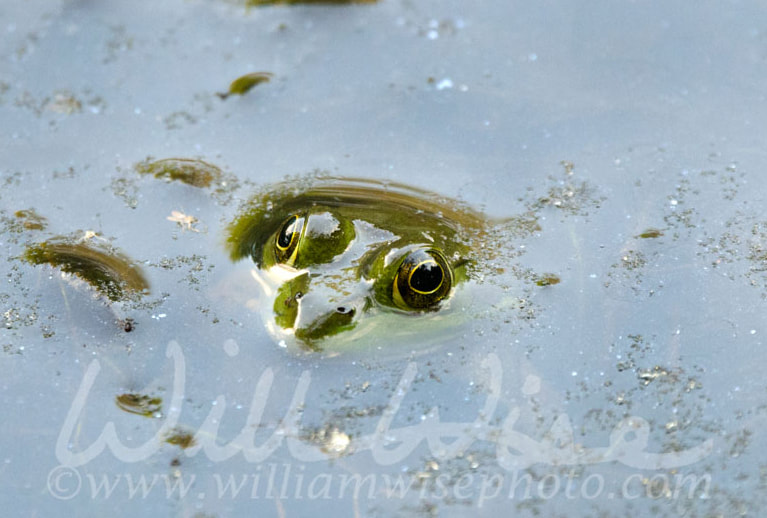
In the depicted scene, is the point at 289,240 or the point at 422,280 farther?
the point at 289,240

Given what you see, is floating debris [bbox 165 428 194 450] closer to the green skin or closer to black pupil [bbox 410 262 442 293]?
the green skin

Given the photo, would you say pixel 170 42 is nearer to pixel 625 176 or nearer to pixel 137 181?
pixel 137 181

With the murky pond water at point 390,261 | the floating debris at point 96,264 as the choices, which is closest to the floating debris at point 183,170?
the murky pond water at point 390,261

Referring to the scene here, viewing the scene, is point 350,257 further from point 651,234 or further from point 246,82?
point 246,82

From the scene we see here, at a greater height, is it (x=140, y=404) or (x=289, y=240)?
(x=289, y=240)

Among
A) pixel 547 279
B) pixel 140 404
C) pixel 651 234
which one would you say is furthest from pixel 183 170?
pixel 651 234

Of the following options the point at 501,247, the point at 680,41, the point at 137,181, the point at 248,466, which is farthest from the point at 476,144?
the point at 248,466

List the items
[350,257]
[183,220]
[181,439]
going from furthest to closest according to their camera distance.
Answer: [183,220] → [350,257] → [181,439]
